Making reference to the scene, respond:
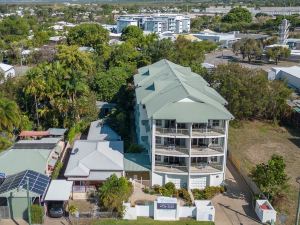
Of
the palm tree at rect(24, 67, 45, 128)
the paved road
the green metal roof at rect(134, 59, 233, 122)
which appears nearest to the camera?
the green metal roof at rect(134, 59, 233, 122)

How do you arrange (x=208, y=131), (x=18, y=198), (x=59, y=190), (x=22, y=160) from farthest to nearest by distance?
(x=22, y=160) < (x=208, y=131) < (x=59, y=190) < (x=18, y=198)

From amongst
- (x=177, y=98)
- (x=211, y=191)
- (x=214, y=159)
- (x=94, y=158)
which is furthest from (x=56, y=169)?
(x=214, y=159)

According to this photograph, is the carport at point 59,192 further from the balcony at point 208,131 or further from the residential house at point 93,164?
the balcony at point 208,131

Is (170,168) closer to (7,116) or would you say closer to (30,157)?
(30,157)

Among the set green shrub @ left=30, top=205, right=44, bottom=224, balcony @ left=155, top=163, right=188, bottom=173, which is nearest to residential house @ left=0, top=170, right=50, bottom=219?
green shrub @ left=30, top=205, right=44, bottom=224

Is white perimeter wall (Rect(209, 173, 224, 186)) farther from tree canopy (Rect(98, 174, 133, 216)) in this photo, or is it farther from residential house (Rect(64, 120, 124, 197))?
residential house (Rect(64, 120, 124, 197))
